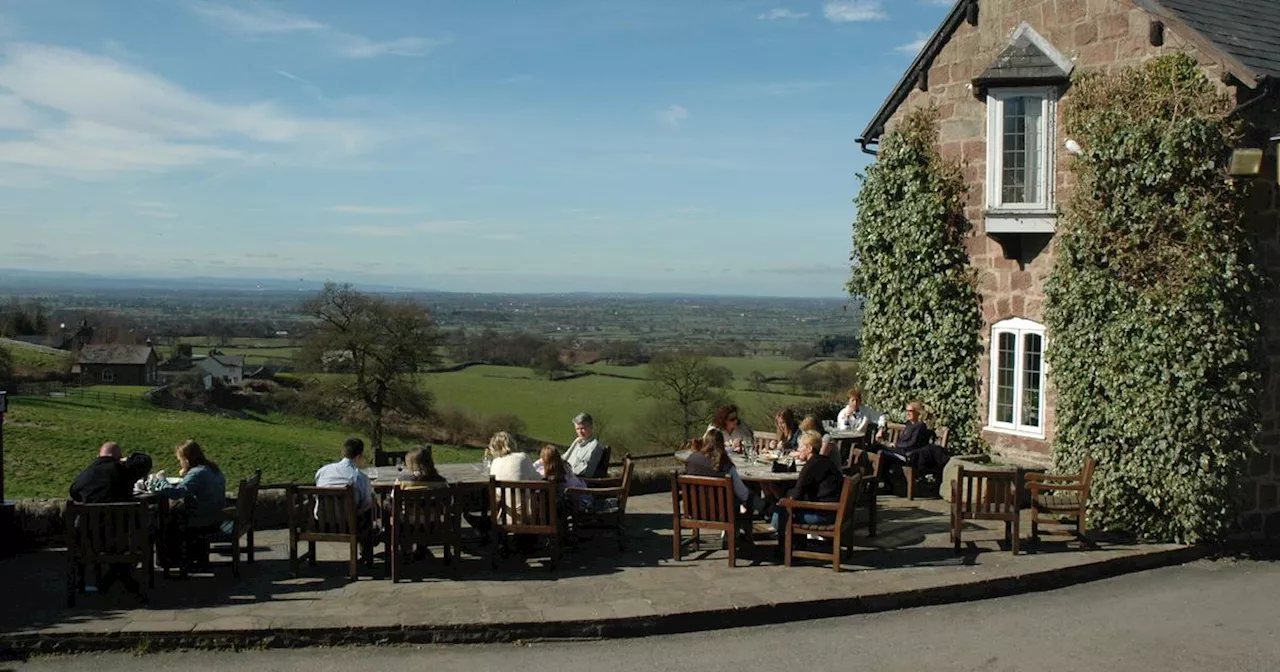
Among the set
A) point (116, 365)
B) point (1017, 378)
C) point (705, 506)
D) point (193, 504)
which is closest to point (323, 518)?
point (193, 504)

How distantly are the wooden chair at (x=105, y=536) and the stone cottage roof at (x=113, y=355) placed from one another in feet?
238

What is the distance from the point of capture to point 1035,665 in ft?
23.2

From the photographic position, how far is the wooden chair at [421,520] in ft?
28.5

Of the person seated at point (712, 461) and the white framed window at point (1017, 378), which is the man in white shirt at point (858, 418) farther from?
the person seated at point (712, 461)

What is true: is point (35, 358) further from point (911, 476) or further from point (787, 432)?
point (911, 476)

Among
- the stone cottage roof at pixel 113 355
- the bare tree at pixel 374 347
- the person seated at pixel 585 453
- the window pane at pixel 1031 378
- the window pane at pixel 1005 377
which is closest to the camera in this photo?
the person seated at pixel 585 453

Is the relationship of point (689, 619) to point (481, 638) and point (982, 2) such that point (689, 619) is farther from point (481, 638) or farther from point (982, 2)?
point (982, 2)

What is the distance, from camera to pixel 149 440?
146 feet

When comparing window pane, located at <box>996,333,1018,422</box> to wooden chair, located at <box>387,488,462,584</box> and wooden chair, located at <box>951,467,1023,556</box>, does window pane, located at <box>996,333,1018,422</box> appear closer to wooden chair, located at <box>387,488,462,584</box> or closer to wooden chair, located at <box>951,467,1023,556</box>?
wooden chair, located at <box>951,467,1023,556</box>

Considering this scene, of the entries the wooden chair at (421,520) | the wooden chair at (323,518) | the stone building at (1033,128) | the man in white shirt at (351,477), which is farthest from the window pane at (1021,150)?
the wooden chair at (323,518)

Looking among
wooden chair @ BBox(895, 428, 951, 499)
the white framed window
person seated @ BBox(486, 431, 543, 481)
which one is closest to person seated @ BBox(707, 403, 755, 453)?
wooden chair @ BBox(895, 428, 951, 499)

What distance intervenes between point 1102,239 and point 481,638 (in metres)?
7.92

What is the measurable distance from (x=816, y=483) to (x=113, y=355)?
2994 inches

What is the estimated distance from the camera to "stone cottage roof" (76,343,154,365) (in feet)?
241
